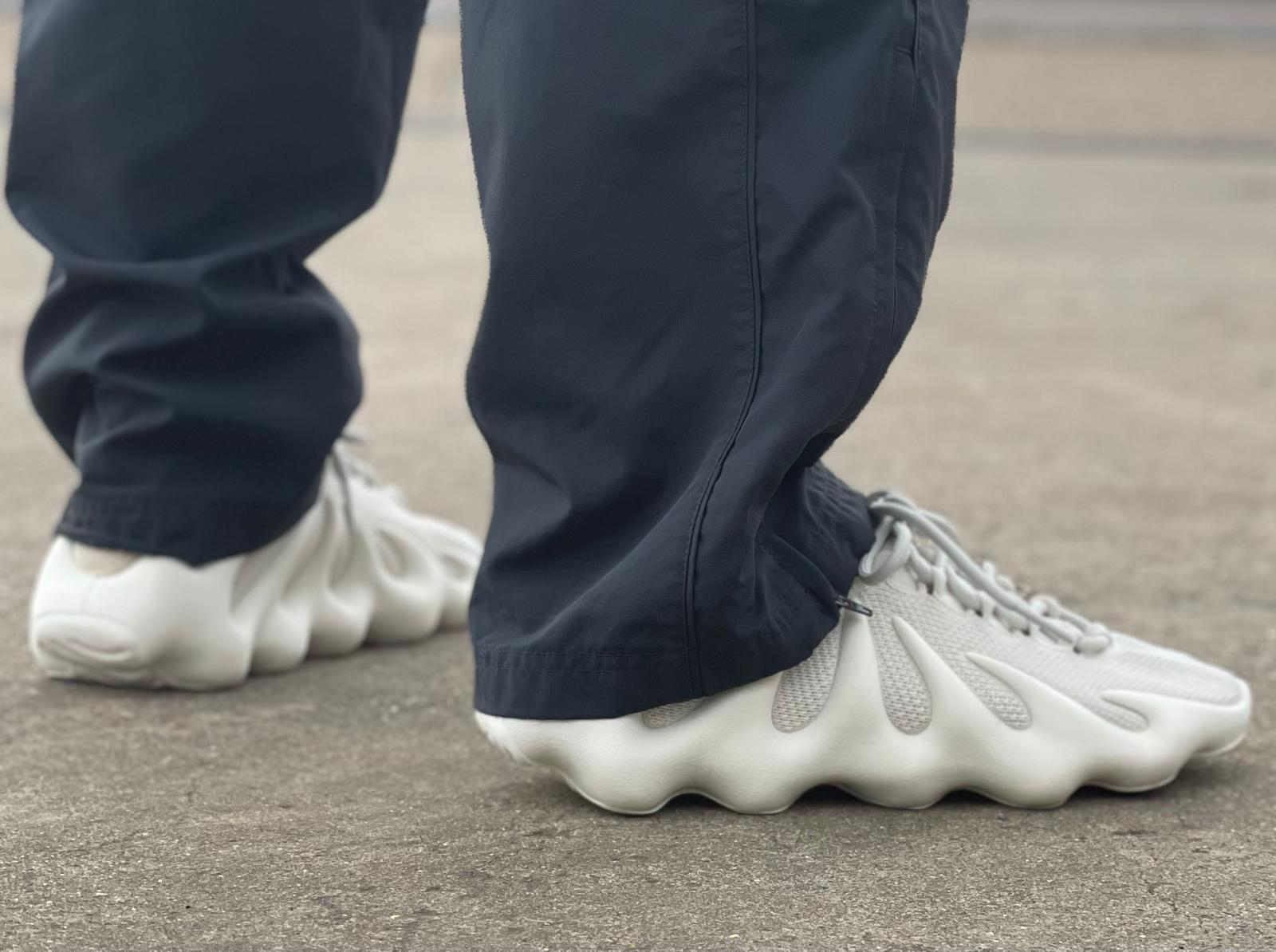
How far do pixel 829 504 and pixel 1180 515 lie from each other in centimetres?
95

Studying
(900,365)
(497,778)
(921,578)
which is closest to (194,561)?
(497,778)

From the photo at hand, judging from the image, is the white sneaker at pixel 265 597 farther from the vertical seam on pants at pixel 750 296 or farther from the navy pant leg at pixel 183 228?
the vertical seam on pants at pixel 750 296

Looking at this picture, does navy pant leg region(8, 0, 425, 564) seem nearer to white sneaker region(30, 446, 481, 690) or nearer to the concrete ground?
white sneaker region(30, 446, 481, 690)

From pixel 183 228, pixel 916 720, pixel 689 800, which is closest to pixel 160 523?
pixel 183 228

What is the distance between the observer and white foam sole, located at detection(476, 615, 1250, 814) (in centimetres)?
98

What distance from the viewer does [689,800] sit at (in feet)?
3.35

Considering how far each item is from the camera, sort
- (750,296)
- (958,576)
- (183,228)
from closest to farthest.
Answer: (750,296) → (958,576) → (183,228)

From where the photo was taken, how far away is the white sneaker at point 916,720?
0.98m

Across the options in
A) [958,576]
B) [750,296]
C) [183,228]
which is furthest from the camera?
[183,228]

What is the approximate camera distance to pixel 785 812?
100 centimetres

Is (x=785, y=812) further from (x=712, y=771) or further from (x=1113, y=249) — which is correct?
(x=1113, y=249)

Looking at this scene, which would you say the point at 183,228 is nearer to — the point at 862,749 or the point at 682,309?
the point at 682,309

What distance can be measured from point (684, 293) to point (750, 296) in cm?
4

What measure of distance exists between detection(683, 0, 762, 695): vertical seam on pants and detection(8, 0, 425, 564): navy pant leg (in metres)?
0.46
